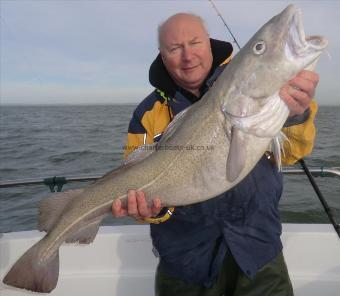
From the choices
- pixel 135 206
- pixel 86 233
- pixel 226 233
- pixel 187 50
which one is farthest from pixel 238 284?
pixel 187 50

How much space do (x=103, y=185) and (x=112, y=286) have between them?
1805 millimetres

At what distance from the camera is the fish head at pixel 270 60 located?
218cm

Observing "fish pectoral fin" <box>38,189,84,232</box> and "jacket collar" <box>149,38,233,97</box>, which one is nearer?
"fish pectoral fin" <box>38,189,84,232</box>

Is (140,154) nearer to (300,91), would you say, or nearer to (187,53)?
(187,53)

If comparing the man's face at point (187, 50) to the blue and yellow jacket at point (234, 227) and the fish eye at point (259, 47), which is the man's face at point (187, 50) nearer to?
the fish eye at point (259, 47)

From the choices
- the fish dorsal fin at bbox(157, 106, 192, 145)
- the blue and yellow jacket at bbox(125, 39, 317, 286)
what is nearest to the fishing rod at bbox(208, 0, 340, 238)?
the blue and yellow jacket at bbox(125, 39, 317, 286)

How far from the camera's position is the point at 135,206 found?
2.72 m

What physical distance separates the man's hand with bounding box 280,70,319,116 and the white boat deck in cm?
195

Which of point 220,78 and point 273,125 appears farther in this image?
point 220,78

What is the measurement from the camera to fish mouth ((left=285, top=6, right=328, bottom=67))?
83.4 inches

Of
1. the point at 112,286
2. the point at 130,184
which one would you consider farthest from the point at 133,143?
the point at 112,286

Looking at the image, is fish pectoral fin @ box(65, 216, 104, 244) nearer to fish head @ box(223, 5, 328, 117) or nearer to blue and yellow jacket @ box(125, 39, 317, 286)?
blue and yellow jacket @ box(125, 39, 317, 286)

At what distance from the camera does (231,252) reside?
281 centimetres

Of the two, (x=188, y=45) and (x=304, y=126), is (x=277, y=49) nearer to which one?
(x=304, y=126)
